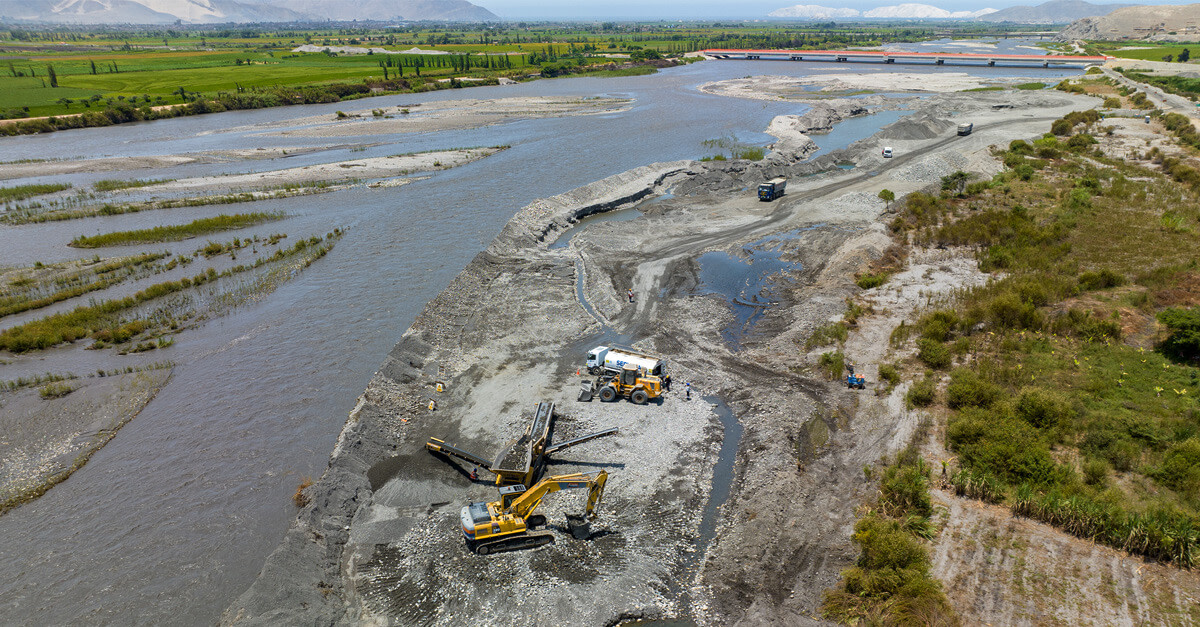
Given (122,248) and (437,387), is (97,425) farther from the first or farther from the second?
(122,248)

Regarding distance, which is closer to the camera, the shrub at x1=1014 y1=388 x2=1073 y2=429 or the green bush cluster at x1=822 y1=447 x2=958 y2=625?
the green bush cluster at x1=822 y1=447 x2=958 y2=625

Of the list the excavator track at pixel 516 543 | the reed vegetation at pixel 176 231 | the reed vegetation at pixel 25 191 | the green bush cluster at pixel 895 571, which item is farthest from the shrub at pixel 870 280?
the reed vegetation at pixel 25 191

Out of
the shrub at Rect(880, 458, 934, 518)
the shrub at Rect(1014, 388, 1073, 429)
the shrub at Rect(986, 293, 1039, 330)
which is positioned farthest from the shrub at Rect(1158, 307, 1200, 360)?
the shrub at Rect(880, 458, 934, 518)

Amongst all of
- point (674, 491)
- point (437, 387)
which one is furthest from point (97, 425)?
point (674, 491)

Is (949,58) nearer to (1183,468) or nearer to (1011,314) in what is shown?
(1011,314)

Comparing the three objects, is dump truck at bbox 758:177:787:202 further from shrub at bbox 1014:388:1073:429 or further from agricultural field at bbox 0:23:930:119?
agricultural field at bbox 0:23:930:119

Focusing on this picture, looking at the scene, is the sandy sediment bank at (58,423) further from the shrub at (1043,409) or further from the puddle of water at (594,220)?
the shrub at (1043,409)

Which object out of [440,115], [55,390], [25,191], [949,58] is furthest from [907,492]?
[949,58]

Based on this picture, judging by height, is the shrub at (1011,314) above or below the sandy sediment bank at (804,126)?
below
